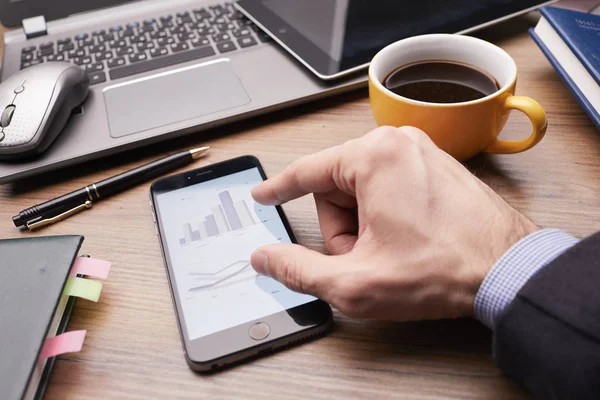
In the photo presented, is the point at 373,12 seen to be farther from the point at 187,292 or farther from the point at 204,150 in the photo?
the point at 187,292

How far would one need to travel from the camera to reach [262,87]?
611 mm

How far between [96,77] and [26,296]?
1.11ft

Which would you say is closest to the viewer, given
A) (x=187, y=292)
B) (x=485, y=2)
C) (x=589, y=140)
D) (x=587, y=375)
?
(x=587, y=375)

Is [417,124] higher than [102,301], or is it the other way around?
[417,124]

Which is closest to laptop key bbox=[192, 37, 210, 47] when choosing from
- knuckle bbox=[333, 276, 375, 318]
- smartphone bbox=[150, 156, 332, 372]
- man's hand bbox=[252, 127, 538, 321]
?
smartphone bbox=[150, 156, 332, 372]

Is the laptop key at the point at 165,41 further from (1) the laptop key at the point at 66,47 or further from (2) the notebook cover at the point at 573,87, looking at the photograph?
(2) the notebook cover at the point at 573,87

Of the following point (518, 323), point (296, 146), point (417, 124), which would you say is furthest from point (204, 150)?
point (518, 323)

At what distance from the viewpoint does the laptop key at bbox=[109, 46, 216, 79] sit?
2.14 feet

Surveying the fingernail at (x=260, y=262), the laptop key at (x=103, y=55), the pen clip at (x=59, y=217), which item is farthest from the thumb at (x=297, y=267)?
the laptop key at (x=103, y=55)

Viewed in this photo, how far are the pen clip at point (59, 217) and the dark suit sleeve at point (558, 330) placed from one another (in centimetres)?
39

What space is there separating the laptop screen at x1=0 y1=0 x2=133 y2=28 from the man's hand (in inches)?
20.2

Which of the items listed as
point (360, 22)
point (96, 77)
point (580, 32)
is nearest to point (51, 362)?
point (96, 77)

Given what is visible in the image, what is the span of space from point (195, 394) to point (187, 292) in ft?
0.28

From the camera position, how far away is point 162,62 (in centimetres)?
66
